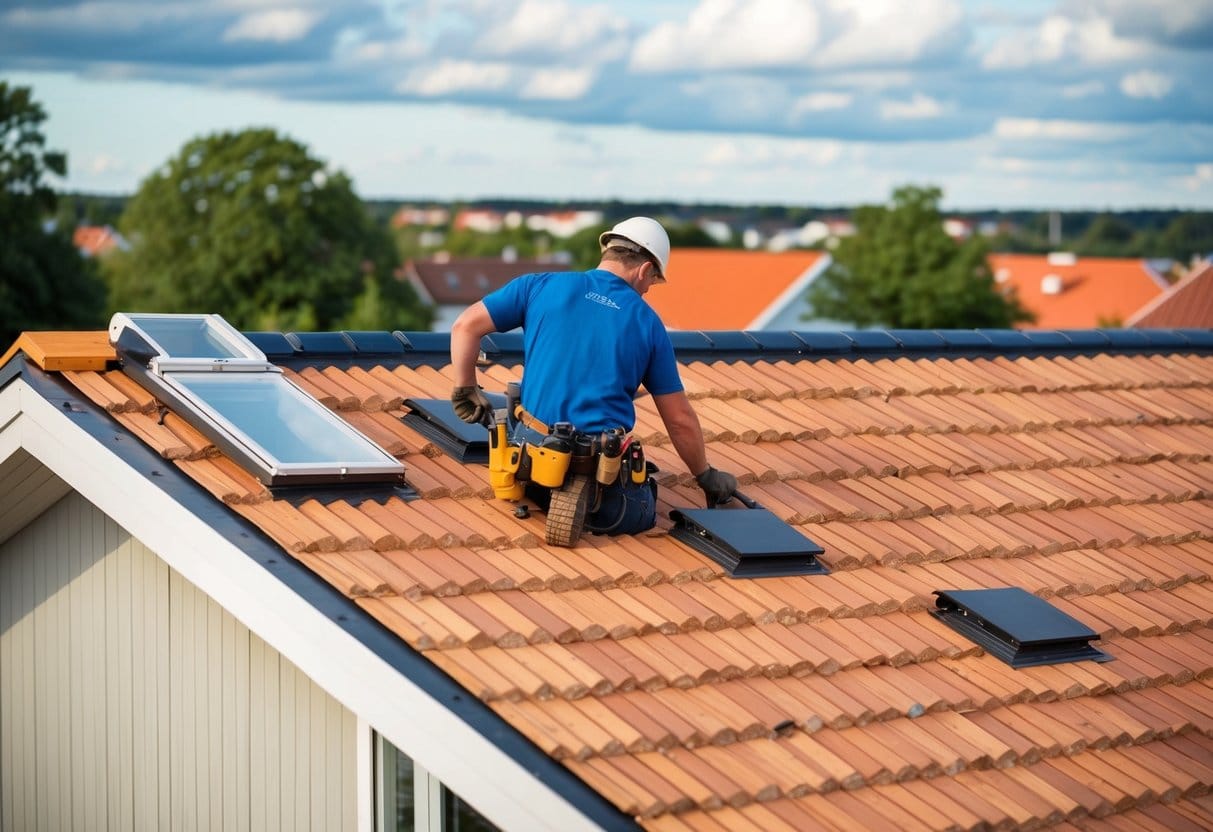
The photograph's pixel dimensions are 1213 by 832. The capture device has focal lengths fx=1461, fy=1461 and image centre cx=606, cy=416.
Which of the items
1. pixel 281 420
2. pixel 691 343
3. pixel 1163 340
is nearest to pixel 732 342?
pixel 691 343

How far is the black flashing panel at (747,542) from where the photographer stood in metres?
6.59

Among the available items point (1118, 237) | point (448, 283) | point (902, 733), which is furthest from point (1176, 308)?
point (1118, 237)

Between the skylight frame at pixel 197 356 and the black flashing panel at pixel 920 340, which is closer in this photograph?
the skylight frame at pixel 197 356

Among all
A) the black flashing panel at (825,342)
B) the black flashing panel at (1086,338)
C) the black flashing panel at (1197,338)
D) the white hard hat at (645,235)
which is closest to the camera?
the white hard hat at (645,235)

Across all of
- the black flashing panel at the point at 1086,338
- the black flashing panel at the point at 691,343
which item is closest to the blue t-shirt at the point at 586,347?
the black flashing panel at the point at 691,343

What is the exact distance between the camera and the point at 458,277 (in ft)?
354

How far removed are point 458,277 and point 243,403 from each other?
10175 cm

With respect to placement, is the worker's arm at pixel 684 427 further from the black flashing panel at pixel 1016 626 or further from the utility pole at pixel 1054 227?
the utility pole at pixel 1054 227

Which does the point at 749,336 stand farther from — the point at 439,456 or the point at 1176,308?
the point at 1176,308

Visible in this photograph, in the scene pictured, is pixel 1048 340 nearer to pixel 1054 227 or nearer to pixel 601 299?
pixel 601 299

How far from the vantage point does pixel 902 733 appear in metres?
5.73

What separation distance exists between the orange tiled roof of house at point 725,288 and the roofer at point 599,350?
2410 inches

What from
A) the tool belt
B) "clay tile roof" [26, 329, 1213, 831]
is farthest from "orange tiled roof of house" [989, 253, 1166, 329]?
the tool belt

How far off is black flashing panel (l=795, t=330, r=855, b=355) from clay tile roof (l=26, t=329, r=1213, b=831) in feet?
1.84
